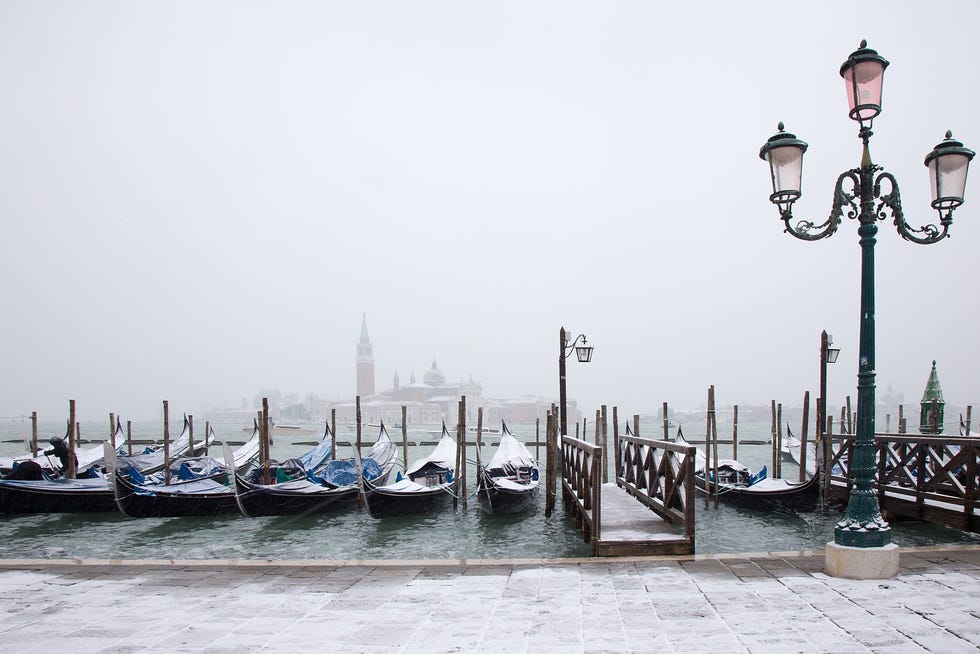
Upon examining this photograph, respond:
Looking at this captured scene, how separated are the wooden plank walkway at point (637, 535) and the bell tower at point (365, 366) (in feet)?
419

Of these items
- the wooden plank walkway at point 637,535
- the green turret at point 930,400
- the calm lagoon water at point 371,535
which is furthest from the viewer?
the green turret at point 930,400

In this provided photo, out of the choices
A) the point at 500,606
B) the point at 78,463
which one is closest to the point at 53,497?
the point at 78,463

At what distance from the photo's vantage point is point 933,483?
720 cm

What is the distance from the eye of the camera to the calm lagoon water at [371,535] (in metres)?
9.39

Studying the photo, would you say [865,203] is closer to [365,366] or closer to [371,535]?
[371,535]

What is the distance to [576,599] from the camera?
13.1 ft

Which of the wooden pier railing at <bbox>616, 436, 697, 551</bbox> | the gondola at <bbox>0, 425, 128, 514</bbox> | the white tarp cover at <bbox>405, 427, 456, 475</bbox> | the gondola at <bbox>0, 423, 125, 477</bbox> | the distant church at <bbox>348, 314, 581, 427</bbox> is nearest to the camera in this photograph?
the wooden pier railing at <bbox>616, 436, 697, 551</bbox>

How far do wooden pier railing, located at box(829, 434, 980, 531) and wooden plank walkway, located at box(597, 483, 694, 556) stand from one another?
2.88m

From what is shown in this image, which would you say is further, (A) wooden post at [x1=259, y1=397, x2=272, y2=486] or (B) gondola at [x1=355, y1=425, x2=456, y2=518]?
(A) wooden post at [x1=259, y1=397, x2=272, y2=486]

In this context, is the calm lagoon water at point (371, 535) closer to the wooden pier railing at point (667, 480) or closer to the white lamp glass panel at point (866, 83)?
the wooden pier railing at point (667, 480)

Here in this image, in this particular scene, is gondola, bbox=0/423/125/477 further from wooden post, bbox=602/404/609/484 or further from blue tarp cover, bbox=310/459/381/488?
wooden post, bbox=602/404/609/484

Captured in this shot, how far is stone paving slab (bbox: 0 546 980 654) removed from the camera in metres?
3.26

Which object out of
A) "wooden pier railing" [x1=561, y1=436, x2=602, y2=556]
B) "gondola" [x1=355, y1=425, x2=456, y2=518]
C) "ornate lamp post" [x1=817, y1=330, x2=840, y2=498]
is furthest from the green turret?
"gondola" [x1=355, y1=425, x2=456, y2=518]

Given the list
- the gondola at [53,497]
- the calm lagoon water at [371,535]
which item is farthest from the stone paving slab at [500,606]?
the gondola at [53,497]
